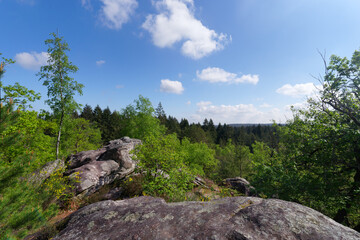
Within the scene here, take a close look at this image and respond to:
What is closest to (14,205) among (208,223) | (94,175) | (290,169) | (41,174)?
(208,223)

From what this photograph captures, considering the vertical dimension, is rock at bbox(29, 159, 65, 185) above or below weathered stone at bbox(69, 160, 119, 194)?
above

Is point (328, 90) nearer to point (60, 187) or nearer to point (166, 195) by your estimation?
point (166, 195)

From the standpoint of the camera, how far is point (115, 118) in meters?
50.2

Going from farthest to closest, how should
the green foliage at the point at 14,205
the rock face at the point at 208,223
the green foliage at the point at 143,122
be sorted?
the green foliage at the point at 143,122 < the green foliage at the point at 14,205 < the rock face at the point at 208,223

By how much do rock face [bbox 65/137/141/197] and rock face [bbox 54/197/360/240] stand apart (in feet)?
29.1

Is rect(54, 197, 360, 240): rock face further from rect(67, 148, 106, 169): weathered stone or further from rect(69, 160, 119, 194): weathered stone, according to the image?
rect(67, 148, 106, 169): weathered stone

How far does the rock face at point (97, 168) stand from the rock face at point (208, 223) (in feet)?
29.1

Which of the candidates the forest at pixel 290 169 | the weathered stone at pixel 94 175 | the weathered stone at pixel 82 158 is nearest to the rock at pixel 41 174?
the forest at pixel 290 169

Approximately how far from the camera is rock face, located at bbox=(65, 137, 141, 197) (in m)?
10.9

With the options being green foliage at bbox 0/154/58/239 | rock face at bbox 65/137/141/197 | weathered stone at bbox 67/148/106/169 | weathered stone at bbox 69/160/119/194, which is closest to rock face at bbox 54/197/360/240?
green foliage at bbox 0/154/58/239

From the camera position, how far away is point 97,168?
12.4m

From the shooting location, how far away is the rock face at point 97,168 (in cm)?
1093

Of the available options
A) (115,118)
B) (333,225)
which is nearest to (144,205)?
(333,225)

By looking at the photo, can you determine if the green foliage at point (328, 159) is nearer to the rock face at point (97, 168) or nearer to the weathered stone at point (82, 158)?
the rock face at point (97, 168)
